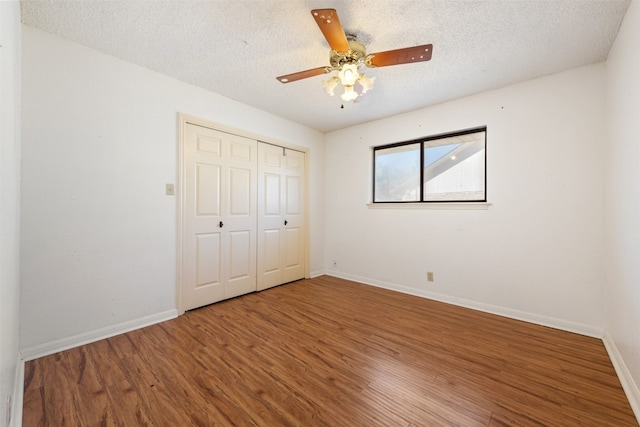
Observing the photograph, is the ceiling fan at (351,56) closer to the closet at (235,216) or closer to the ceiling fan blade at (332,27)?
the ceiling fan blade at (332,27)

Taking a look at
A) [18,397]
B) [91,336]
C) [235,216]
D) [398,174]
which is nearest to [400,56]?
[398,174]

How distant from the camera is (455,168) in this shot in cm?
319

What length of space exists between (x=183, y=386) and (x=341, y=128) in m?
3.82

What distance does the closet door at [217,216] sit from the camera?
279cm

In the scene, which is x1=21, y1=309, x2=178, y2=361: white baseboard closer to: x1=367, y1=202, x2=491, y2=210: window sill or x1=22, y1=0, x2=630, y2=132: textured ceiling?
x1=22, y1=0, x2=630, y2=132: textured ceiling

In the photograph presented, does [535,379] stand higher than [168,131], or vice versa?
[168,131]

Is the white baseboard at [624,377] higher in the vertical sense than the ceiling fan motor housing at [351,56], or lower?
lower

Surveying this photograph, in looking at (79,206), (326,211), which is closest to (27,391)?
(79,206)

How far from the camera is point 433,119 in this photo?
3.23 metres

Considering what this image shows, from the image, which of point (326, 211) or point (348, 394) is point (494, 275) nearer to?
point (348, 394)

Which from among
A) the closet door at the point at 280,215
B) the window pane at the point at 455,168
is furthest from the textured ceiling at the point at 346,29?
the closet door at the point at 280,215

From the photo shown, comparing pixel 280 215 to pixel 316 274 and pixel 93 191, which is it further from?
pixel 93 191

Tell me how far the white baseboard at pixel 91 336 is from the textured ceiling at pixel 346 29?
242cm

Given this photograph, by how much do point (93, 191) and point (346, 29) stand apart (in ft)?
8.07
